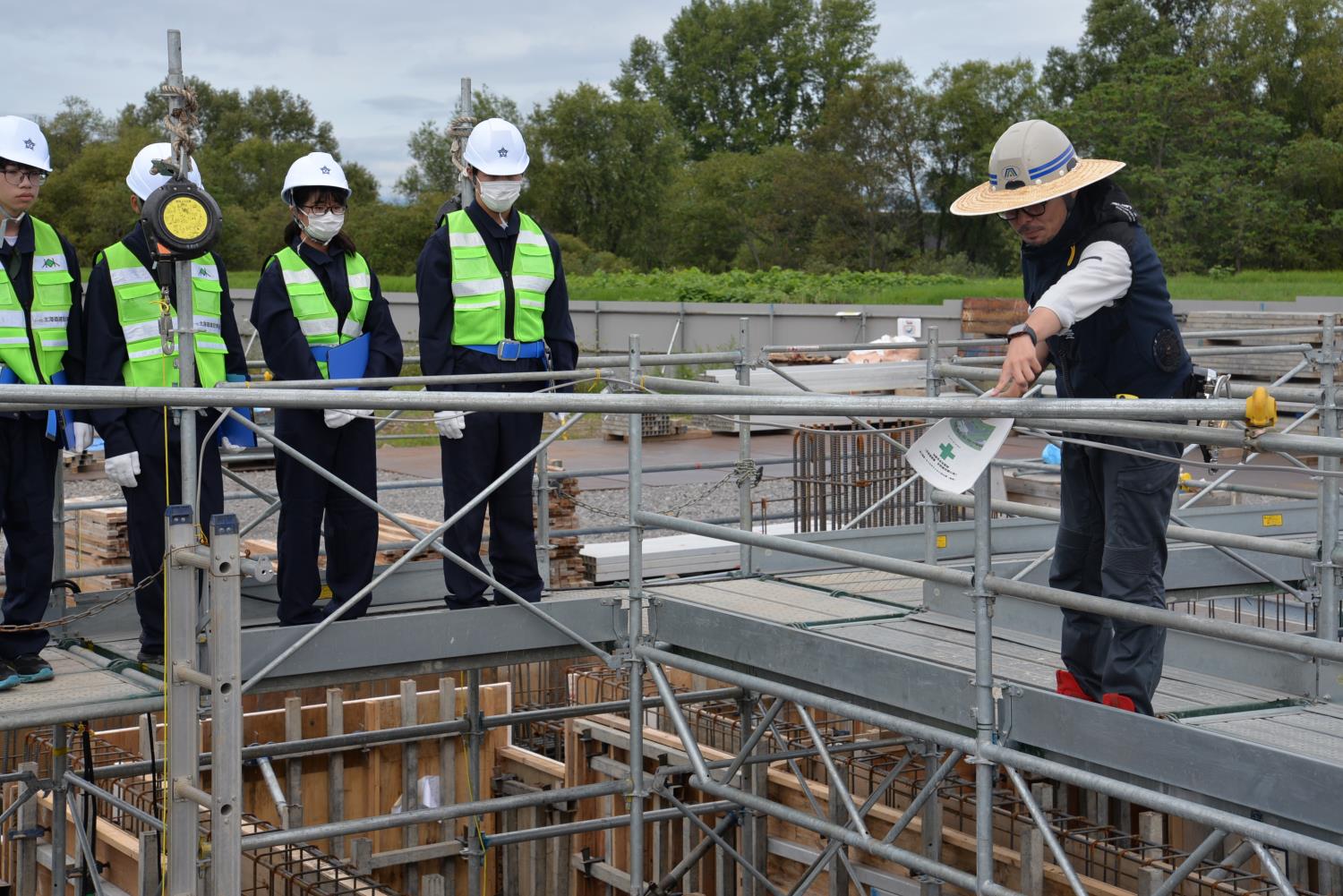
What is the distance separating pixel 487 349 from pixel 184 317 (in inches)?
60.1

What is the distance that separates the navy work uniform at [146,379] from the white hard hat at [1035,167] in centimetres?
338

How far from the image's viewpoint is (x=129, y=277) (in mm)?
6512

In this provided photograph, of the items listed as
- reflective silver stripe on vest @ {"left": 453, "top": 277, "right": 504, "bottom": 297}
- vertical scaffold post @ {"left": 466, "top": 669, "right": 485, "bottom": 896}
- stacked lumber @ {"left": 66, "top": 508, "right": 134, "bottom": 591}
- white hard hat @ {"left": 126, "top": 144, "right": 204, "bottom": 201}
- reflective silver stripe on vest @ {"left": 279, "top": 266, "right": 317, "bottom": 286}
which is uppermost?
white hard hat @ {"left": 126, "top": 144, "right": 204, "bottom": 201}

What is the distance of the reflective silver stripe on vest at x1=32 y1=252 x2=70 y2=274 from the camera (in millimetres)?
6398

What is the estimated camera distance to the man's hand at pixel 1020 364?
4441 millimetres

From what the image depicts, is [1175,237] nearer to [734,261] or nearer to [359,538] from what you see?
[734,261]

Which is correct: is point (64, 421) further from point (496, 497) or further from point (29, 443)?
point (496, 497)

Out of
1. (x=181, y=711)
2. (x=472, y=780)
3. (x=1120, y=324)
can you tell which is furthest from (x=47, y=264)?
(x=1120, y=324)

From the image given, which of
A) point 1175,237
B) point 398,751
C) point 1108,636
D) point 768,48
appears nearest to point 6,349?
point 398,751

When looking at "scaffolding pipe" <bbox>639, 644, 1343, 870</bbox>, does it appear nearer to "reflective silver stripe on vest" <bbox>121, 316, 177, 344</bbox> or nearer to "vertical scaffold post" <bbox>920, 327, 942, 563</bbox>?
"vertical scaffold post" <bbox>920, 327, 942, 563</bbox>

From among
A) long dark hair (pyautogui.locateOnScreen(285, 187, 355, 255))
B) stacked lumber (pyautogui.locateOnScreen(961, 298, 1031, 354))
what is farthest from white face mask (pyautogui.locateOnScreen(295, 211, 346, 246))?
stacked lumber (pyautogui.locateOnScreen(961, 298, 1031, 354))

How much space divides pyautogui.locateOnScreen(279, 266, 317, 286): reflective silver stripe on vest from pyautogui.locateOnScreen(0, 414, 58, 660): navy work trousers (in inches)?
49.1

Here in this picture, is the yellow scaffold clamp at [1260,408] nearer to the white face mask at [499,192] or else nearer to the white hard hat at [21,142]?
the white face mask at [499,192]

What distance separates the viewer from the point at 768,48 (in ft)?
264
